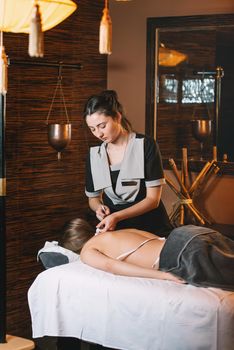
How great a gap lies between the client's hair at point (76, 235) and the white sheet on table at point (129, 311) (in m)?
0.60

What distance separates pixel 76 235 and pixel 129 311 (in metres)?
1.10

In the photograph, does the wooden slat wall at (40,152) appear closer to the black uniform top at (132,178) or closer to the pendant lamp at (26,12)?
the black uniform top at (132,178)

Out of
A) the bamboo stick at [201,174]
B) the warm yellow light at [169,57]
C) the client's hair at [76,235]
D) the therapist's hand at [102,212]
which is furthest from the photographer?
the warm yellow light at [169,57]

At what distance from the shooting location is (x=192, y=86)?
5.11 meters

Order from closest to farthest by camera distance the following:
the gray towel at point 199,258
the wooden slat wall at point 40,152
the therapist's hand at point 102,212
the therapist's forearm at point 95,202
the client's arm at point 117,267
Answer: the gray towel at point 199,258 < the client's arm at point 117,267 < the therapist's hand at point 102,212 < the therapist's forearm at point 95,202 < the wooden slat wall at point 40,152

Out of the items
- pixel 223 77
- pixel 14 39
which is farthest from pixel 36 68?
pixel 223 77

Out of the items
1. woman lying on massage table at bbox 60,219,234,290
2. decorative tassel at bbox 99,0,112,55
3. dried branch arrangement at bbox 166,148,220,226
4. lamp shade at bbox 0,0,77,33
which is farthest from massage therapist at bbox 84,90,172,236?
decorative tassel at bbox 99,0,112,55

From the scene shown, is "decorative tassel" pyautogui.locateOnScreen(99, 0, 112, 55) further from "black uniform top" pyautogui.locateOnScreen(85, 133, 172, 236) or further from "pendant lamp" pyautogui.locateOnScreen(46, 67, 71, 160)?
"pendant lamp" pyautogui.locateOnScreen(46, 67, 71, 160)

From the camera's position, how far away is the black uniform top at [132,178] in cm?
397

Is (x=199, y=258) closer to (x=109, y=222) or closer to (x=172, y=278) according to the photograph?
(x=172, y=278)

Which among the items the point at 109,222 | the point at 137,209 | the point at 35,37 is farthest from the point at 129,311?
the point at 35,37

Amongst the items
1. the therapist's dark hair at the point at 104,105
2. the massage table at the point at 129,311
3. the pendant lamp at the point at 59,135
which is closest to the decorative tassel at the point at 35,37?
the massage table at the point at 129,311

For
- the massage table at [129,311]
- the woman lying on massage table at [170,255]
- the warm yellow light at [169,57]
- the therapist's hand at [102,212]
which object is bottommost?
the massage table at [129,311]

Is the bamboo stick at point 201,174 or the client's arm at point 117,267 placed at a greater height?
the bamboo stick at point 201,174
